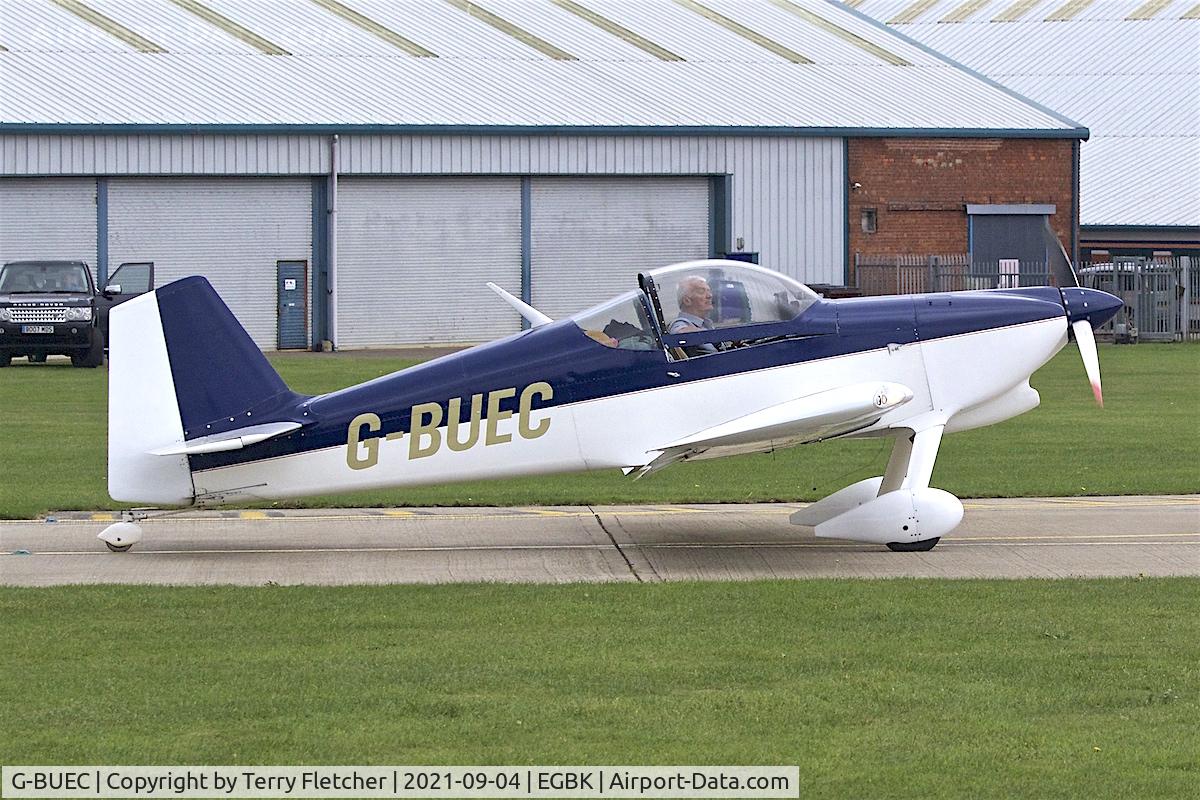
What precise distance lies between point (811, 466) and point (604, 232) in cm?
2890

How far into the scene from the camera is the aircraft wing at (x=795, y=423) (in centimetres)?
Answer: 1241

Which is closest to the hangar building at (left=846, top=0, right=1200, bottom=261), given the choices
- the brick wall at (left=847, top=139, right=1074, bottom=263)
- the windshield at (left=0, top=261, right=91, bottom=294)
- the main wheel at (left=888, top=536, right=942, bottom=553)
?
the brick wall at (left=847, top=139, right=1074, bottom=263)

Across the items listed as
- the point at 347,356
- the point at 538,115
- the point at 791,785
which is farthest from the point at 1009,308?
the point at 538,115

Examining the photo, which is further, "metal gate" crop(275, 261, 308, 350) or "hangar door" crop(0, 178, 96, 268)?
"metal gate" crop(275, 261, 308, 350)

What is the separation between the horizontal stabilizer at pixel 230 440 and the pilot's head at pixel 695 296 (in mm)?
2825

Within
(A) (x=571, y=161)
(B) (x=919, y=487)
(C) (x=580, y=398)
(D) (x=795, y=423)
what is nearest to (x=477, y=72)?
(A) (x=571, y=161)

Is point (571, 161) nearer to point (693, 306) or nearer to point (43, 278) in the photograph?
point (43, 278)

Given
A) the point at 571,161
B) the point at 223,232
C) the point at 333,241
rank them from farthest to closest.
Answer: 1. the point at 571,161
2. the point at 333,241
3. the point at 223,232

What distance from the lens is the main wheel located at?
12680mm

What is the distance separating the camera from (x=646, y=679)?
28.4 feet

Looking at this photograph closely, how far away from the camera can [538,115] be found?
44.8 meters

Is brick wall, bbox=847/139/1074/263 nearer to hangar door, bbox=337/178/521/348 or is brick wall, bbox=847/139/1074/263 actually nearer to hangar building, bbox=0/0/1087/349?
hangar building, bbox=0/0/1087/349

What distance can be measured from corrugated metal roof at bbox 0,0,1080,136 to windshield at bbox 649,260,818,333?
103ft

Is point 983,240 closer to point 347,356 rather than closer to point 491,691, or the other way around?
point 347,356
